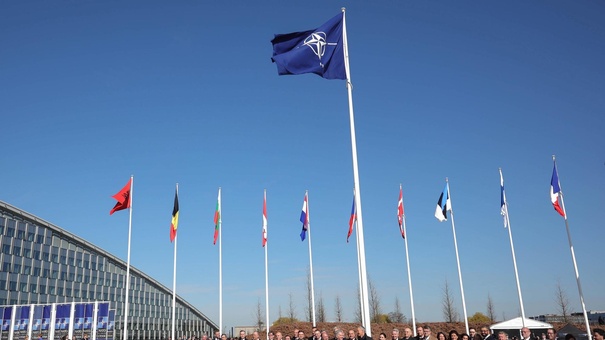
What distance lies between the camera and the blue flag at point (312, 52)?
16.3 meters

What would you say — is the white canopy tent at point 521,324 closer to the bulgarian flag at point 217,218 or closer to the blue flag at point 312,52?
the bulgarian flag at point 217,218

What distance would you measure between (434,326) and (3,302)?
49649mm

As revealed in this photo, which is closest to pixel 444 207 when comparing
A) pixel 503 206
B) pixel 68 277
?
pixel 503 206

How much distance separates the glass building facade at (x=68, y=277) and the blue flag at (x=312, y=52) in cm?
5898

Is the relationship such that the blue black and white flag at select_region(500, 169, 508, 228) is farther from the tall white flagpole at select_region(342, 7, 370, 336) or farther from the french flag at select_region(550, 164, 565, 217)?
the tall white flagpole at select_region(342, 7, 370, 336)

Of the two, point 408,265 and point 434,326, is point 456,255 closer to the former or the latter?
point 408,265

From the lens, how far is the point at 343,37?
1670 cm

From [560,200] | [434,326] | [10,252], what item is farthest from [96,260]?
[560,200]

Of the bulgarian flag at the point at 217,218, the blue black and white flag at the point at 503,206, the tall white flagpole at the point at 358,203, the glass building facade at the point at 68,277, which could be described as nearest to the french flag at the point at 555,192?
the blue black and white flag at the point at 503,206

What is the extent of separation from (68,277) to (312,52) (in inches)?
2754

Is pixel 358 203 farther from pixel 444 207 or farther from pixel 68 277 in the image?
pixel 68 277

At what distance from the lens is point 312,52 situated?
16422 mm

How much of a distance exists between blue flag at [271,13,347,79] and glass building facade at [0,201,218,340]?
2322 inches

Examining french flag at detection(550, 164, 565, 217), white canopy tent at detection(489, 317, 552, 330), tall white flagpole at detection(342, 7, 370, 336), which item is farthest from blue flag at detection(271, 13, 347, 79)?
white canopy tent at detection(489, 317, 552, 330)
